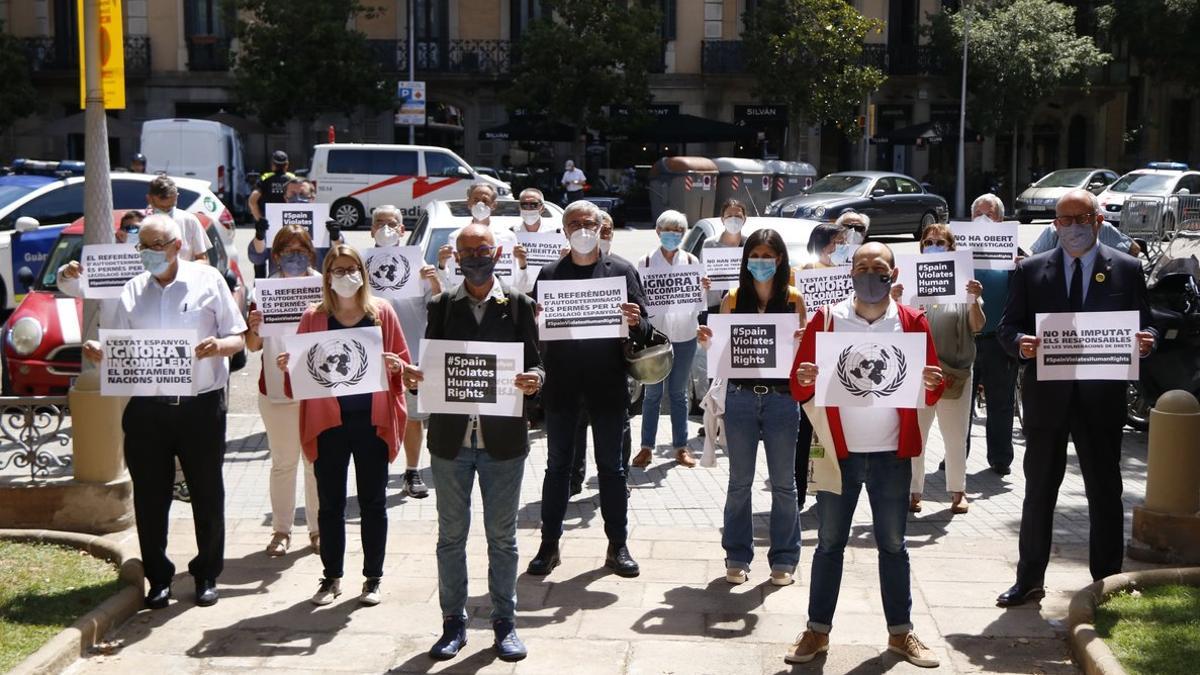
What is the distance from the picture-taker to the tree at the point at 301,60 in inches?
1481

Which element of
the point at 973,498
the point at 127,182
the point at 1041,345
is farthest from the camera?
the point at 127,182

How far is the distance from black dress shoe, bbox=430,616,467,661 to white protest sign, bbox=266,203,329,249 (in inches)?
215

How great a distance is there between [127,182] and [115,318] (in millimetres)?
10368

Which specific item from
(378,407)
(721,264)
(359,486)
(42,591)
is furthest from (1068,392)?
(42,591)

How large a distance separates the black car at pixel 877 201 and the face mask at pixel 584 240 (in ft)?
69.2

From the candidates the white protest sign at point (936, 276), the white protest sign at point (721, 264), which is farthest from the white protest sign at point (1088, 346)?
the white protest sign at point (721, 264)

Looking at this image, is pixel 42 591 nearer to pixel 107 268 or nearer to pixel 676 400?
pixel 107 268

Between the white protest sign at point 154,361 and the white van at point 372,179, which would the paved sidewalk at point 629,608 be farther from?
the white van at point 372,179

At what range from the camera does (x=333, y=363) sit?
6.72 meters

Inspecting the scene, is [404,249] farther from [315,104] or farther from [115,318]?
[315,104]

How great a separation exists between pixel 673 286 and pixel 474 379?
403 centimetres

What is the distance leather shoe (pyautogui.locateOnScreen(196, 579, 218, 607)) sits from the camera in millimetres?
7125

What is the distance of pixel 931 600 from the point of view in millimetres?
7258

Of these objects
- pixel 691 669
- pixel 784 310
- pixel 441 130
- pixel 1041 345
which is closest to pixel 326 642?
pixel 691 669
